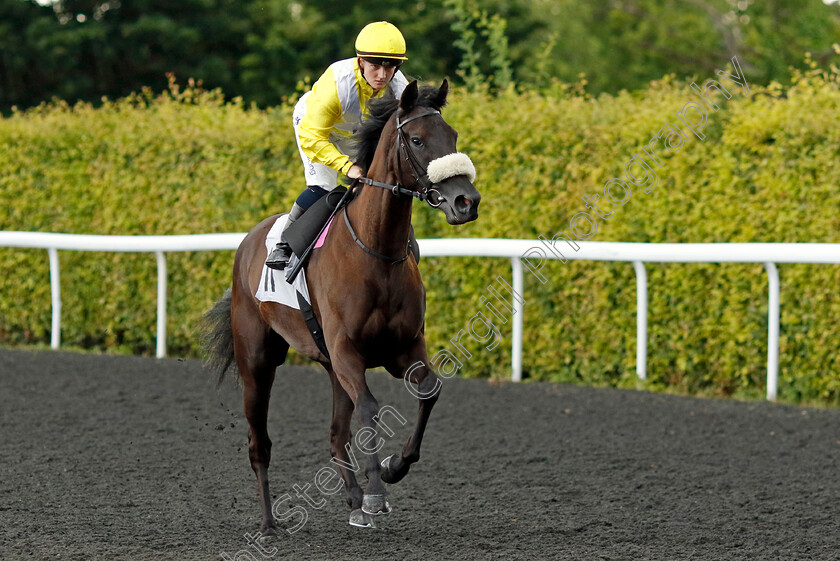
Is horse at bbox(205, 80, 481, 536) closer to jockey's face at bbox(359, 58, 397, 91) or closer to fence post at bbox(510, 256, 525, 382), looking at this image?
jockey's face at bbox(359, 58, 397, 91)

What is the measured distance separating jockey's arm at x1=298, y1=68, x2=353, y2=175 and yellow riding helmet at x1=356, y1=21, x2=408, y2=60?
25 cm

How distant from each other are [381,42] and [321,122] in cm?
45

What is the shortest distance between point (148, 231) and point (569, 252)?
4481mm

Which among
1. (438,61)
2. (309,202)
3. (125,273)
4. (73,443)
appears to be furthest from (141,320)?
(438,61)

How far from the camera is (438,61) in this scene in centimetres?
2338

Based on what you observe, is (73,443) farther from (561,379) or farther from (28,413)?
(561,379)

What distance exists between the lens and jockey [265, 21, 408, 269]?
423 cm

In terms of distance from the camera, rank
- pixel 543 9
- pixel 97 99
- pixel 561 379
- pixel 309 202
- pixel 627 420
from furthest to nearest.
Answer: pixel 543 9
pixel 97 99
pixel 561 379
pixel 627 420
pixel 309 202

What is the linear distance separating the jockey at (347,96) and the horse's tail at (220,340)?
2.55ft

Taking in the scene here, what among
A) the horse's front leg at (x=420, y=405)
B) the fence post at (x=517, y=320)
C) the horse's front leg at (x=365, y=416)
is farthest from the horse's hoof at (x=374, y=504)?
the fence post at (x=517, y=320)

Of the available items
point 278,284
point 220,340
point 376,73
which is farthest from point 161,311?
point 376,73

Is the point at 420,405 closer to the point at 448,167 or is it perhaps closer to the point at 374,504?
the point at 374,504

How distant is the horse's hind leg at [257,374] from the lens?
15.6 ft

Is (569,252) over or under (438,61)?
under
